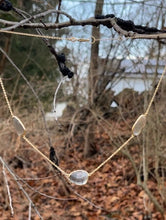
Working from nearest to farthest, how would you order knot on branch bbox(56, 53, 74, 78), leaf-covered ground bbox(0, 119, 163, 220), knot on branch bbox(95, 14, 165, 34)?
knot on branch bbox(95, 14, 165, 34) < knot on branch bbox(56, 53, 74, 78) < leaf-covered ground bbox(0, 119, 163, 220)

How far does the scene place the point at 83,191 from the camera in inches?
153

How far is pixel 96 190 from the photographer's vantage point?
13.1 ft

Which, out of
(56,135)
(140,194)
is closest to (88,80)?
(56,135)

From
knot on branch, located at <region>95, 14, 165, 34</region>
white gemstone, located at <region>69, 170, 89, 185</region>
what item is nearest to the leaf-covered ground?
white gemstone, located at <region>69, 170, 89, 185</region>

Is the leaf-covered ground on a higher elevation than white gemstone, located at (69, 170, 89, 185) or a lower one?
higher

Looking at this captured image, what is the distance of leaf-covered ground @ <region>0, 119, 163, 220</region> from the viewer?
3436 millimetres

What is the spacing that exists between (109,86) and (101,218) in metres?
2.06

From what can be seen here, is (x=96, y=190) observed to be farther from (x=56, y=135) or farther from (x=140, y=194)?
(x=56, y=135)

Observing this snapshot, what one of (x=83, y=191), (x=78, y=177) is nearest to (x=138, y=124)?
(x=78, y=177)

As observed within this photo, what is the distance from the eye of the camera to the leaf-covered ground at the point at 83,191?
11.3 ft

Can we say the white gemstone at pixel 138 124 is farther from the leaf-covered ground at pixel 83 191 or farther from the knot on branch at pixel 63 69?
the leaf-covered ground at pixel 83 191

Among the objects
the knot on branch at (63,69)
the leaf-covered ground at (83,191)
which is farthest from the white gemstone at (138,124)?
the leaf-covered ground at (83,191)

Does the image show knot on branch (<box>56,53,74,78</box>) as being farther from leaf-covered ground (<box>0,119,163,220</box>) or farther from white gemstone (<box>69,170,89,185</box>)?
leaf-covered ground (<box>0,119,163,220</box>)

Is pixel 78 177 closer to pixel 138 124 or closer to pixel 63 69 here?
pixel 138 124
